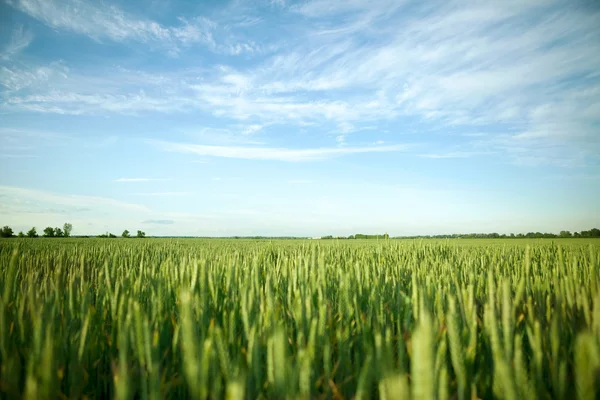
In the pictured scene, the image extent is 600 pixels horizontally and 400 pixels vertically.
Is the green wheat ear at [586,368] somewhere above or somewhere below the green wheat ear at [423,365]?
below

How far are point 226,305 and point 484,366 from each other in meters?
1.27

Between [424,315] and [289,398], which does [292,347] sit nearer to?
[289,398]

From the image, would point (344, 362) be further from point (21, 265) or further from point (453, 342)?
point (21, 265)

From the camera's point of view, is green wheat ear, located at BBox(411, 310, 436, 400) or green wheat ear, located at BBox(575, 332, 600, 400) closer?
green wheat ear, located at BBox(411, 310, 436, 400)

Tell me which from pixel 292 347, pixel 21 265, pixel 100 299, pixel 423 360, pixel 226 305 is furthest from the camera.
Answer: pixel 21 265

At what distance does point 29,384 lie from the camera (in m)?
0.68

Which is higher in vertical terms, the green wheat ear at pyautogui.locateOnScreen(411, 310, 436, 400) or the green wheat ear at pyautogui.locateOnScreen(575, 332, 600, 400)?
the green wheat ear at pyautogui.locateOnScreen(411, 310, 436, 400)

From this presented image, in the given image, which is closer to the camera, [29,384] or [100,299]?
[29,384]

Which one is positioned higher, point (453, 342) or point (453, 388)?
point (453, 342)

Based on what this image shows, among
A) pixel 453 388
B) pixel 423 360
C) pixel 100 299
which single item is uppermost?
pixel 423 360

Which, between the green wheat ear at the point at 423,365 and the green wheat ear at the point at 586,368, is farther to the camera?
the green wheat ear at the point at 586,368

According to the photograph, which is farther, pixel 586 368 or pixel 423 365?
pixel 586 368

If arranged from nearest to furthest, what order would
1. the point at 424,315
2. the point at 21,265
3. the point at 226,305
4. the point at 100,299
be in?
the point at 424,315, the point at 226,305, the point at 100,299, the point at 21,265

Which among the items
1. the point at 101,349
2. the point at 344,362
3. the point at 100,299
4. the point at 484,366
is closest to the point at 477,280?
the point at 484,366
